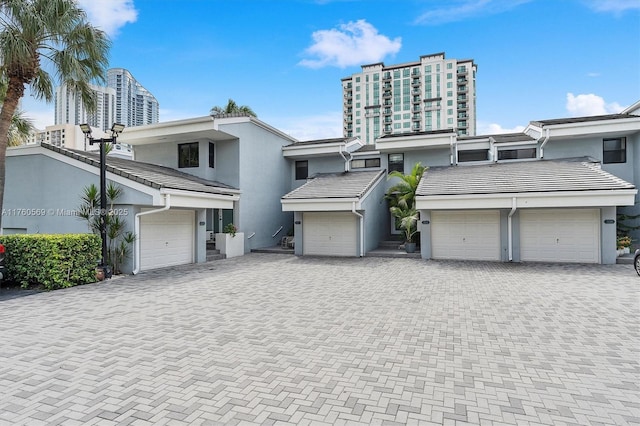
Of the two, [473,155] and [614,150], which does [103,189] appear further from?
[614,150]

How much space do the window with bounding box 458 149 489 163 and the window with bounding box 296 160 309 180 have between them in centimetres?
914

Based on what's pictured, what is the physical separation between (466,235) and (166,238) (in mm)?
12600

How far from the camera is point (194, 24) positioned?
1318 cm

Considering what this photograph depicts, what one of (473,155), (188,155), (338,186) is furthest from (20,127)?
(473,155)

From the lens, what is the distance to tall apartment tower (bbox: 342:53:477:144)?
8644cm

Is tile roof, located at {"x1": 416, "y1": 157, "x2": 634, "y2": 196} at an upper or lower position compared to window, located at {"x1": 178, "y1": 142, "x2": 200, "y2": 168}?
lower

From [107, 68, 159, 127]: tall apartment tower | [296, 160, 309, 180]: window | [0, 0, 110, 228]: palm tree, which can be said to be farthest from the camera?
[107, 68, 159, 127]: tall apartment tower

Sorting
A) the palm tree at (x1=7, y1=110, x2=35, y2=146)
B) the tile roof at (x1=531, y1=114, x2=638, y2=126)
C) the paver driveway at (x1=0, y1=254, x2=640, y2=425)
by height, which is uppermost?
the tile roof at (x1=531, y1=114, x2=638, y2=126)

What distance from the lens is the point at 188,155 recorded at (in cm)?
1747

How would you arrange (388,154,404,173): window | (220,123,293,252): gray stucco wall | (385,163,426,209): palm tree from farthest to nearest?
(388,154,404,173): window, (220,123,293,252): gray stucco wall, (385,163,426,209): palm tree

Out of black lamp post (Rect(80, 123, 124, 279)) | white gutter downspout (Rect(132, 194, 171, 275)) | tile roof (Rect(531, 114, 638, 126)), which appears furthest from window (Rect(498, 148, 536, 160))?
black lamp post (Rect(80, 123, 124, 279))

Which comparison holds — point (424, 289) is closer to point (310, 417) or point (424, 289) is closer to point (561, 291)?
point (561, 291)

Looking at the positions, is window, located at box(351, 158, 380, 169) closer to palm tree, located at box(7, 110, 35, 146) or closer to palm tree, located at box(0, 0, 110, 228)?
palm tree, located at box(0, 0, 110, 228)

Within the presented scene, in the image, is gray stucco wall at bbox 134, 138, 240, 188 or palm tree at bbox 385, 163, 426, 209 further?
gray stucco wall at bbox 134, 138, 240, 188
